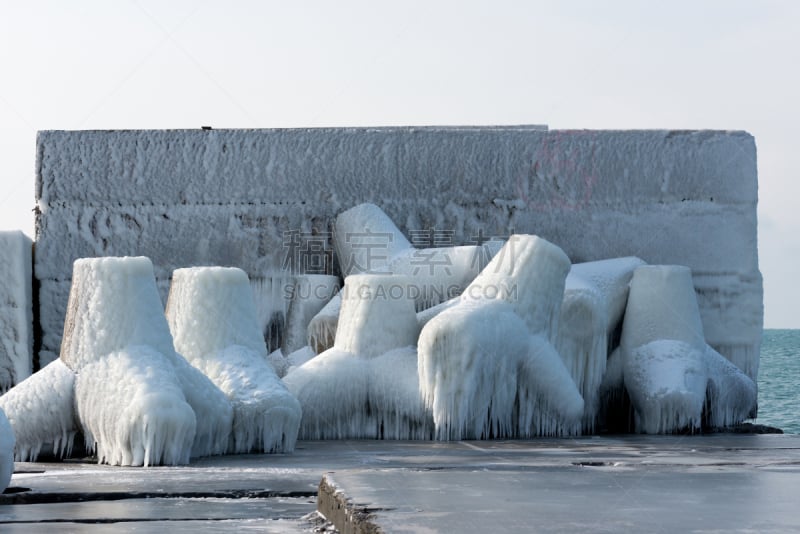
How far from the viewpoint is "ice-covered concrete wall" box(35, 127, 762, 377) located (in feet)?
37.1

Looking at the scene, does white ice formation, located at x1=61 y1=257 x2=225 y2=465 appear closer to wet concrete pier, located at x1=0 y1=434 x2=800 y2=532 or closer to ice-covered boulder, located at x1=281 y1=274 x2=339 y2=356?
wet concrete pier, located at x1=0 y1=434 x2=800 y2=532

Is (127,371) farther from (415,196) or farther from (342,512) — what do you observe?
(415,196)

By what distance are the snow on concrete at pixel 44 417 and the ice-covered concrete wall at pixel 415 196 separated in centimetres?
423

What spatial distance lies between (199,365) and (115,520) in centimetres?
370

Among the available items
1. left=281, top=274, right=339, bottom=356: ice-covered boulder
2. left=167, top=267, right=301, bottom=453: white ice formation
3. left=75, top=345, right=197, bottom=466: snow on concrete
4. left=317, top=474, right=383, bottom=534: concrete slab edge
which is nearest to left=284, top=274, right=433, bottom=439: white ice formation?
left=167, top=267, right=301, bottom=453: white ice formation

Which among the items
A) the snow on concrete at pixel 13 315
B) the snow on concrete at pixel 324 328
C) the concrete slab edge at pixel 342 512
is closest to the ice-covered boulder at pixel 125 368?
the concrete slab edge at pixel 342 512

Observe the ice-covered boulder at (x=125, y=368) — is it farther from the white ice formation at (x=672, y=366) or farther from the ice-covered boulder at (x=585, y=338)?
the white ice formation at (x=672, y=366)

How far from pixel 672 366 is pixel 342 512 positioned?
6.26 metres

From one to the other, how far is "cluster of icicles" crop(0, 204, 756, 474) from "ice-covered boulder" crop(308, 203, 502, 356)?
0.6 inches

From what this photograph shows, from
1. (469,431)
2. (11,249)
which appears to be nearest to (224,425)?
(469,431)

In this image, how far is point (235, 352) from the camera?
7.94 m

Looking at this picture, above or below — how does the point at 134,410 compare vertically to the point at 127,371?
below

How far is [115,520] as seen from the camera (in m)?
4.23

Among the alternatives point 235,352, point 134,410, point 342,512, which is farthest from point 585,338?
point 342,512
